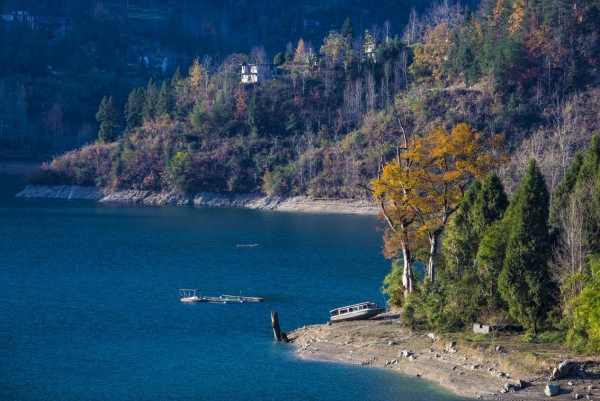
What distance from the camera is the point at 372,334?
47.0 m

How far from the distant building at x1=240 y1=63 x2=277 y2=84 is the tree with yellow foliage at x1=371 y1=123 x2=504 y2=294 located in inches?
3499

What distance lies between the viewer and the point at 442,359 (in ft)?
140

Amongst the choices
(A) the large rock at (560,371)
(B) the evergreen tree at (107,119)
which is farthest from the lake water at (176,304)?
(B) the evergreen tree at (107,119)

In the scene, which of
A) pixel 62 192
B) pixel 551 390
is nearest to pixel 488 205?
pixel 551 390

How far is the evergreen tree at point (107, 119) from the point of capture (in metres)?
140

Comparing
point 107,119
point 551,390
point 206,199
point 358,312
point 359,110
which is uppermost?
point 107,119

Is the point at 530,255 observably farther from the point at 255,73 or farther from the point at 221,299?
the point at 255,73

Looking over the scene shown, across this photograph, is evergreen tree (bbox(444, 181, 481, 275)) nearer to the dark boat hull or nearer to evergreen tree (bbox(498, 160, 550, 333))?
evergreen tree (bbox(498, 160, 550, 333))

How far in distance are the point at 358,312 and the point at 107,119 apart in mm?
96525

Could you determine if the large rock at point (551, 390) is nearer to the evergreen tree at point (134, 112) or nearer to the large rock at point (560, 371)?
the large rock at point (560, 371)

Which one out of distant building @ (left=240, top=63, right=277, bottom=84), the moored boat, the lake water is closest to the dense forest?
distant building @ (left=240, top=63, right=277, bottom=84)

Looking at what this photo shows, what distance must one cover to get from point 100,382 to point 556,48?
90.6 m

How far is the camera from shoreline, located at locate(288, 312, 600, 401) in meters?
38.4

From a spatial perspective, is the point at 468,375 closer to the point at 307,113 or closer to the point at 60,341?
the point at 60,341
